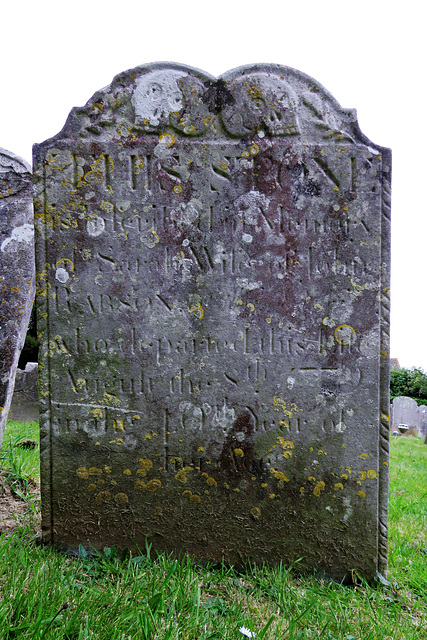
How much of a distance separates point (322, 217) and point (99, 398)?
1854 millimetres

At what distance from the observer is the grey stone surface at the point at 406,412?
13836 mm

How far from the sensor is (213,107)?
2.80 m

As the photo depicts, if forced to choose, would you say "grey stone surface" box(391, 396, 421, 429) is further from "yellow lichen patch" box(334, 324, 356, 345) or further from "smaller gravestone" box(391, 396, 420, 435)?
"yellow lichen patch" box(334, 324, 356, 345)

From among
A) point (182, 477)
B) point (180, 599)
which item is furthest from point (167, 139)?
point (180, 599)

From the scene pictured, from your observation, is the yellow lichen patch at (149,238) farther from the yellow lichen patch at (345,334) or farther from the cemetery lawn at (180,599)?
the cemetery lawn at (180,599)

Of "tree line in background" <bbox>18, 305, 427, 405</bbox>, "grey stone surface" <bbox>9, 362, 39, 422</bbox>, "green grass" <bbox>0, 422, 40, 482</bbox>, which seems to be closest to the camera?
"green grass" <bbox>0, 422, 40, 482</bbox>

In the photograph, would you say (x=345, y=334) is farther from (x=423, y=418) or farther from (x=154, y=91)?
(x=423, y=418)

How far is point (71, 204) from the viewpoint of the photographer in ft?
9.16

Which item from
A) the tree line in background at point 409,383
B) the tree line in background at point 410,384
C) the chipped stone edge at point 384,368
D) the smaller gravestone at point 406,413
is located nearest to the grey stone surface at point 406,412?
the smaller gravestone at point 406,413

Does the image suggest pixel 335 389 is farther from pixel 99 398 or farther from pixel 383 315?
pixel 99 398

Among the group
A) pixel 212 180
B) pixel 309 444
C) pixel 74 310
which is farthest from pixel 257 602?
pixel 212 180

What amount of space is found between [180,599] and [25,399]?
6.73m

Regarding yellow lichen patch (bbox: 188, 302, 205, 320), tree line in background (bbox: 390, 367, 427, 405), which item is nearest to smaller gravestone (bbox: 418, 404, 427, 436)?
tree line in background (bbox: 390, 367, 427, 405)

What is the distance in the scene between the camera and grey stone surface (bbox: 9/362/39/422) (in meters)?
8.01
